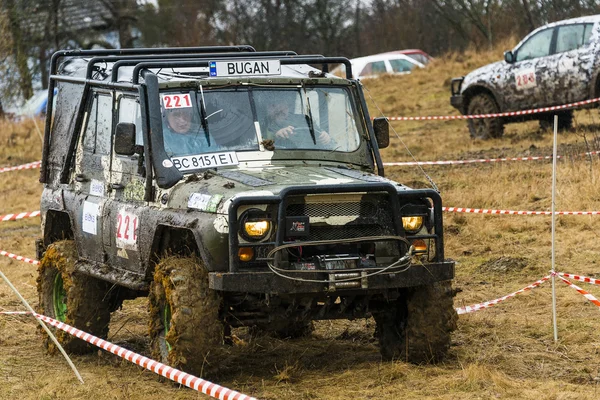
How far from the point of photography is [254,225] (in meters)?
7.68

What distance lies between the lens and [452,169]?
18.0 m

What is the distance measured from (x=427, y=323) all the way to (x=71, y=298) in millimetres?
2980

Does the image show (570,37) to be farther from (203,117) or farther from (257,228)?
(257,228)

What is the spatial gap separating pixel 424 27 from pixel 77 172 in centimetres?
3522

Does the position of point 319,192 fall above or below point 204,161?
below

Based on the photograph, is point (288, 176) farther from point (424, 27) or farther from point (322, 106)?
point (424, 27)

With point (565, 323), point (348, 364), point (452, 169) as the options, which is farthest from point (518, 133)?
point (348, 364)

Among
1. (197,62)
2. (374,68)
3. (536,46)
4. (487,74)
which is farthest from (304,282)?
(374,68)

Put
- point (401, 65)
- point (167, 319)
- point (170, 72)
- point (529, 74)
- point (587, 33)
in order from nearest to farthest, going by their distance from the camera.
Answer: point (167, 319)
point (170, 72)
point (587, 33)
point (529, 74)
point (401, 65)

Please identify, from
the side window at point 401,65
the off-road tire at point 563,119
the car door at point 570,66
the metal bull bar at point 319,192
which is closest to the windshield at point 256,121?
the metal bull bar at point 319,192

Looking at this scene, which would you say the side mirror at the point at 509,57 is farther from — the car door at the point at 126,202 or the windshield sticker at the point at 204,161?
the windshield sticker at the point at 204,161

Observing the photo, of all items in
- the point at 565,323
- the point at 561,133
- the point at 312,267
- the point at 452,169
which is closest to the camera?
the point at 312,267

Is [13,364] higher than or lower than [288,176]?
lower

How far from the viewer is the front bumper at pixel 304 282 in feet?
24.8
